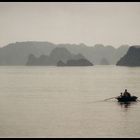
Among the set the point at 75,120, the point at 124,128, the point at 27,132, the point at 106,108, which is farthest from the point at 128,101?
the point at 27,132

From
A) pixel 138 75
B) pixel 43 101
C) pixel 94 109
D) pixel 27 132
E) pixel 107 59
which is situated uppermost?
pixel 138 75

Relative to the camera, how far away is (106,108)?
1373 centimetres

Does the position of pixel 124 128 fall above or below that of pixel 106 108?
below

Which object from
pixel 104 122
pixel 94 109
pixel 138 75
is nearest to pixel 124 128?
pixel 104 122

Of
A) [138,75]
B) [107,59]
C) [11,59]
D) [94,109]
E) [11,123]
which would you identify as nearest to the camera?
[11,123]

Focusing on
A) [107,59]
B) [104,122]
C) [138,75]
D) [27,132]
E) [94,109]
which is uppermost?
[138,75]

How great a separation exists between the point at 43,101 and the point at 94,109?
11.9ft

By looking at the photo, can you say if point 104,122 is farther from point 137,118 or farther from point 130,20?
point 130,20

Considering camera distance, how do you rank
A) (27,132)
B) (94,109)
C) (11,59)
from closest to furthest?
(27,132) < (94,109) < (11,59)

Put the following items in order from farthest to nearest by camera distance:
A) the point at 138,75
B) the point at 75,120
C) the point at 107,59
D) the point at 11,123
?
the point at 138,75, the point at 107,59, the point at 75,120, the point at 11,123

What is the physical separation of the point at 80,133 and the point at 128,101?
492cm

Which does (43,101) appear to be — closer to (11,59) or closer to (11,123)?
(11,59)

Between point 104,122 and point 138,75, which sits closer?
point 104,122

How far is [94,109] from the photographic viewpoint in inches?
532
